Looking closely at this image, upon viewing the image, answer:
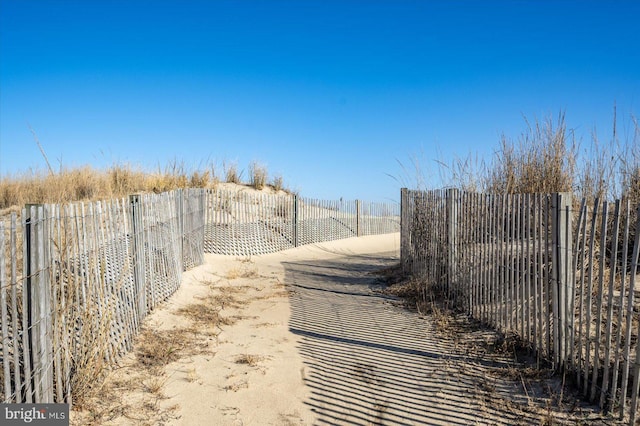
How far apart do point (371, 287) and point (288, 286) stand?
1728mm

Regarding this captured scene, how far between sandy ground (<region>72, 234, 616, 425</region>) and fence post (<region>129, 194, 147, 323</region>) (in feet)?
0.99

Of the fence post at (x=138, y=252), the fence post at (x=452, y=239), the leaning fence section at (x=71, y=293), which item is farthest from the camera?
the fence post at (x=452, y=239)

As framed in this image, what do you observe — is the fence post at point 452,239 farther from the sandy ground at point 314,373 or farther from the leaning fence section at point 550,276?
the sandy ground at point 314,373

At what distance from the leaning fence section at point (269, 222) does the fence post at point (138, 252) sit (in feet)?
→ 23.1

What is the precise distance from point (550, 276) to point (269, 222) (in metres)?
11.6

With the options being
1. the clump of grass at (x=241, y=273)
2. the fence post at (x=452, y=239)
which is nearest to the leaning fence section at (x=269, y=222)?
the clump of grass at (x=241, y=273)

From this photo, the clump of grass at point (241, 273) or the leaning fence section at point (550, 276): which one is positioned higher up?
the leaning fence section at point (550, 276)

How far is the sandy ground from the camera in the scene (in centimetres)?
362

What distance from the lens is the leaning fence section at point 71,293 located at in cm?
301

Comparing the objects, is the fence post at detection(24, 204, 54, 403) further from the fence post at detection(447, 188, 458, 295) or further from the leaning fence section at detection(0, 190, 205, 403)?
the fence post at detection(447, 188, 458, 295)

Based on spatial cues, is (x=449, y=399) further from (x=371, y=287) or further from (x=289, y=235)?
(x=289, y=235)

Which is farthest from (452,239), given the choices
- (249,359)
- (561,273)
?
(249,359)

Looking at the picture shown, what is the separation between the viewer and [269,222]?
15.3 m

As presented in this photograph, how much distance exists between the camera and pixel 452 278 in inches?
275
